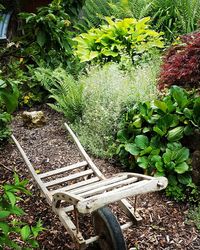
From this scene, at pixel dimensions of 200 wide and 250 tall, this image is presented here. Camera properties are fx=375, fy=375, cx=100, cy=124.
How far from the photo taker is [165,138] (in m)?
4.34

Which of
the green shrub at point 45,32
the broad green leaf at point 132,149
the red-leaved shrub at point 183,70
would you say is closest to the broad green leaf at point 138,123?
the broad green leaf at point 132,149

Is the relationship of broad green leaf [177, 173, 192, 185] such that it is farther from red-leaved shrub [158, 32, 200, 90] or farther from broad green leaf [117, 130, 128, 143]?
red-leaved shrub [158, 32, 200, 90]

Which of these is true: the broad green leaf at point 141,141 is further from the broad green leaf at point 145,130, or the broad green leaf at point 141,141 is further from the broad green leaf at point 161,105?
the broad green leaf at point 161,105

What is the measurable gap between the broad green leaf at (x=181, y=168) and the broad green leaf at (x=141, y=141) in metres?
0.49

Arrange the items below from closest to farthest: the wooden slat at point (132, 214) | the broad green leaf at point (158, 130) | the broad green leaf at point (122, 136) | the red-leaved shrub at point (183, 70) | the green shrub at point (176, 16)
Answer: the wooden slat at point (132, 214) → the broad green leaf at point (158, 130) → the broad green leaf at point (122, 136) → the red-leaved shrub at point (183, 70) → the green shrub at point (176, 16)

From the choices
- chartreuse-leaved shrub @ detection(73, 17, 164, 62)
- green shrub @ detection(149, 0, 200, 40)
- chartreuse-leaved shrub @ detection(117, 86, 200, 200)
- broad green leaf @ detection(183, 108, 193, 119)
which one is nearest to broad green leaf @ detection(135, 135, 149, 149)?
chartreuse-leaved shrub @ detection(117, 86, 200, 200)

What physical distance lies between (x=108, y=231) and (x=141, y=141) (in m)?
1.50

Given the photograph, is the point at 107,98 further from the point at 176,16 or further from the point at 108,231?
the point at 176,16

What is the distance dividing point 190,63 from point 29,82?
2.93 metres

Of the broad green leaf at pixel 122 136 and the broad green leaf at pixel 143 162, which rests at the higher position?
the broad green leaf at pixel 122 136

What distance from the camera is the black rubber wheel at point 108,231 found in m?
3.00

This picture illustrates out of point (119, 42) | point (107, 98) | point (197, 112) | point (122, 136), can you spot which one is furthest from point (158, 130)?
point (119, 42)

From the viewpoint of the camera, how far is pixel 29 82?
Result: 6613mm

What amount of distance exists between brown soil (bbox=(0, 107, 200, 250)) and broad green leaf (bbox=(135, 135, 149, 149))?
0.50m
